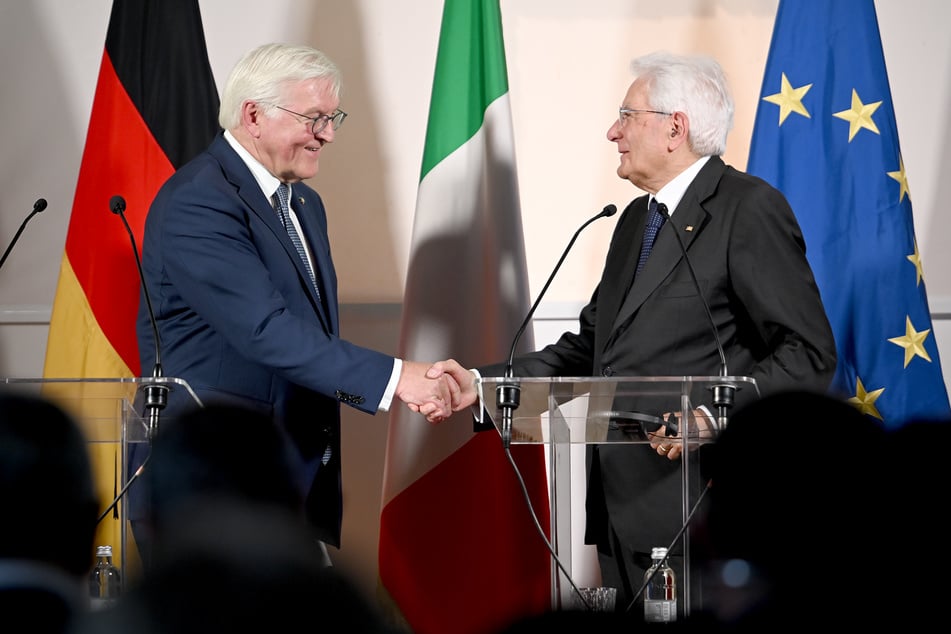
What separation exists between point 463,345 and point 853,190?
144 centimetres

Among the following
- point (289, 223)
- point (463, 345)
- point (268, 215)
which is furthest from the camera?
point (463, 345)

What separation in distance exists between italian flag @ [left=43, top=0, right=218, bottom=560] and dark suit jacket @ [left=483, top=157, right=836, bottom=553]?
178 centimetres

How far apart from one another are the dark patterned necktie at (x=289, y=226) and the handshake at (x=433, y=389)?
14.5 inches

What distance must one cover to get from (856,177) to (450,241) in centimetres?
141

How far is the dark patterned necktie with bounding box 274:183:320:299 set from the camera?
3.62 meters

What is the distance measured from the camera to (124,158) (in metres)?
4.50

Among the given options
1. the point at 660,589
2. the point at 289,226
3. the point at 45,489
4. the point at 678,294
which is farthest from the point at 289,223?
the point at 45,489

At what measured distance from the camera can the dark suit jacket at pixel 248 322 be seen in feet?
11.2

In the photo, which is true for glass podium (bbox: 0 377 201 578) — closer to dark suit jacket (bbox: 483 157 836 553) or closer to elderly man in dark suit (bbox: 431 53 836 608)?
elderly man in dark suit (bbox: 431 53 836 608)

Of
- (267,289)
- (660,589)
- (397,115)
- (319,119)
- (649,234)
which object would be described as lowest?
(660,589)

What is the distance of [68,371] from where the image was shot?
14.7 feet

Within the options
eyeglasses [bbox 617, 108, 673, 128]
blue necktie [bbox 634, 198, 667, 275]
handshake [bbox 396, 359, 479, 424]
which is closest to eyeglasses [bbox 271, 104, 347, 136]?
handshake [bbox 396, 359, 479, 424]

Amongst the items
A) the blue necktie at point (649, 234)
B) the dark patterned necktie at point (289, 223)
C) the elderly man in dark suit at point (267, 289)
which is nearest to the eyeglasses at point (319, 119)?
the elderly man in dark suit at point (267, 289)

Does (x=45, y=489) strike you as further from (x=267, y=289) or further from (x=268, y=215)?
(x=268, y=215)
